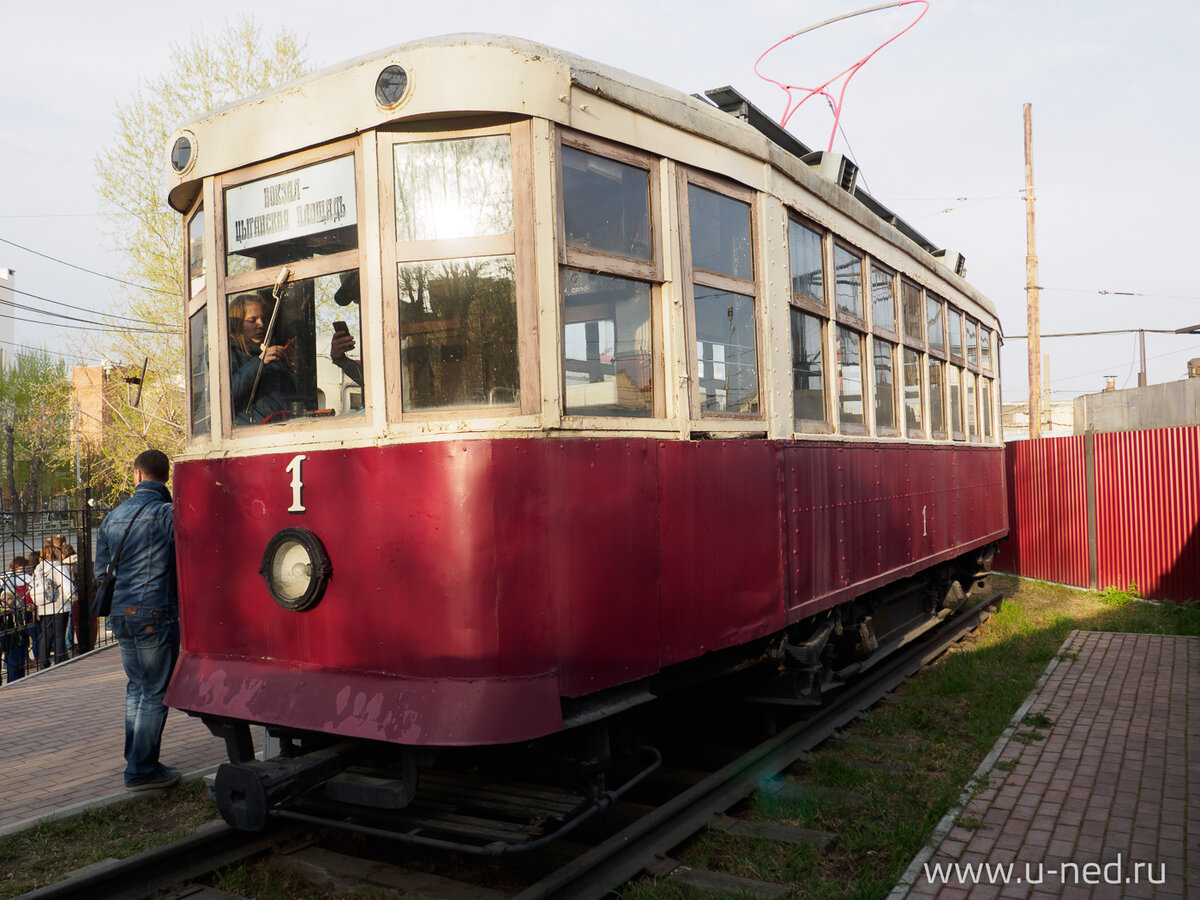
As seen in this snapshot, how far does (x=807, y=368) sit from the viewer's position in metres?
5.29

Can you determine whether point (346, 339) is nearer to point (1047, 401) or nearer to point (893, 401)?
point (893, 401)

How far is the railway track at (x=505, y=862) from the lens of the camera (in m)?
3.53

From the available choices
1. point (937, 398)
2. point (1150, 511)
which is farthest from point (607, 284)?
point (1150, 511)

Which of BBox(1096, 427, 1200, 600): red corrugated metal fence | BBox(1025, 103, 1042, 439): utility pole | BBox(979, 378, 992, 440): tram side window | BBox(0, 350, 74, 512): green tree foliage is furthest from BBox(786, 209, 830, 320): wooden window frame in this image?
BBox(0, 350, 74, 512): green tree foliage

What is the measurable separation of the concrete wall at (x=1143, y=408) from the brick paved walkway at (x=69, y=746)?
21.7 meters

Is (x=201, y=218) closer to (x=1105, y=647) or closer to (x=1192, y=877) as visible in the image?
(x=1192, y=877)

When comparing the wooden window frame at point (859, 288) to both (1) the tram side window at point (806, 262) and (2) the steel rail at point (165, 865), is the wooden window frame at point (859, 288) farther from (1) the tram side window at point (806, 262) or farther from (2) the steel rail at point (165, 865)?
(2) the steel rail at point (165, 865)

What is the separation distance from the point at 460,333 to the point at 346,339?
1.65ft

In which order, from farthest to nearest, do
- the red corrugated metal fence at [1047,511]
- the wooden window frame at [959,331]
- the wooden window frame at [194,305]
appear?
1. the red corrugated metal fence at [1047,511]
2. the wooden window frame at [959,331]
3. the wooden window frame at [194,305]

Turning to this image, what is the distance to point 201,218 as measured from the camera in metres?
4.22

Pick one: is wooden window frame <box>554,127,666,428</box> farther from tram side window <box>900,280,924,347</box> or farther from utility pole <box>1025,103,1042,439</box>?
utility pole <box>1025,103,1042,439</box>

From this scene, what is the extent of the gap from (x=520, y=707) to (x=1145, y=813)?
3035 millimetres

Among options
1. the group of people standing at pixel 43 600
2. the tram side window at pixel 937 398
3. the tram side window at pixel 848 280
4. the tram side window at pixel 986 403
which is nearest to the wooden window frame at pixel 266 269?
the tram side window at pixel 848 280

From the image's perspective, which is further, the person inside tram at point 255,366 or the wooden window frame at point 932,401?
the wooden window frame at point 932,401
